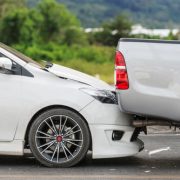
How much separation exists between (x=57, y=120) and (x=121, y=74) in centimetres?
97

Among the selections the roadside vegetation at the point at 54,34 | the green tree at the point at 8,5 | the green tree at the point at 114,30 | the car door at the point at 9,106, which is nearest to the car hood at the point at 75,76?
the car door at the point at 9,106

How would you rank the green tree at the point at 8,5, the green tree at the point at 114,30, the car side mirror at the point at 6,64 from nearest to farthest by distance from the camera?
the car side mirror at the point at 6,64
the green tree at the point at 114,30
the green tree at the point at 8,5

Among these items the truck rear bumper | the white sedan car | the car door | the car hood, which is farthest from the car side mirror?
the truck rear bumper

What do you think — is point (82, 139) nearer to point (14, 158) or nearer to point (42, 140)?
point (42, 140)

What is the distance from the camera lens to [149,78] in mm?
6910

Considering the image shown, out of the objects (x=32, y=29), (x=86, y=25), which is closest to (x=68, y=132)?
(x=32, y=29)

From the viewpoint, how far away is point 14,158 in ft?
26.6

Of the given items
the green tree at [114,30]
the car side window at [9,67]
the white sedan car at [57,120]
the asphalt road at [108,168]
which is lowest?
the asphalt road at [108,168]

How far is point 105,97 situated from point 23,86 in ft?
3.26

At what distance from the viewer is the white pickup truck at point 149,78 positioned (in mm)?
6883

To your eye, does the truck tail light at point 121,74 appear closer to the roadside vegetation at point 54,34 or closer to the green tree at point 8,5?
the roadside vegetation at point 54,34

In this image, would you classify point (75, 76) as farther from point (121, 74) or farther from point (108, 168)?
point (108, 168)

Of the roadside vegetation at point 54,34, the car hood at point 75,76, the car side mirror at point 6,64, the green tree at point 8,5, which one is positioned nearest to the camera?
the car side mirror at point 6,64

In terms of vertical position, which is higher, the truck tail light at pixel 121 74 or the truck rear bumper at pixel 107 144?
the truck tail light at pixel 121 74
